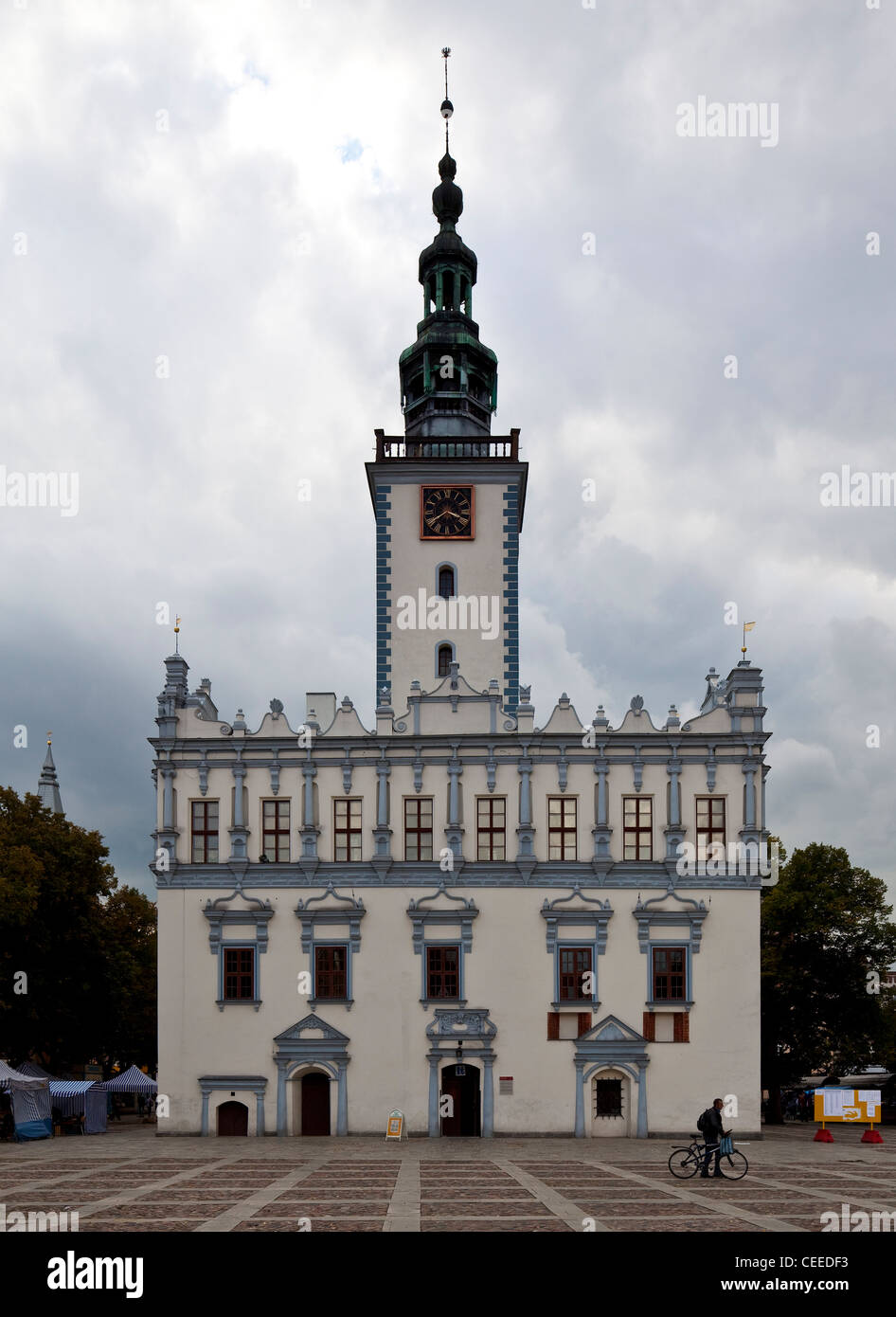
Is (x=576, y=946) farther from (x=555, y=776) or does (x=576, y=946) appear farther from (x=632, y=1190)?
(x=632, y=1190)

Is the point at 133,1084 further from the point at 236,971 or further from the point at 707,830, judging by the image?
the point at 707,830

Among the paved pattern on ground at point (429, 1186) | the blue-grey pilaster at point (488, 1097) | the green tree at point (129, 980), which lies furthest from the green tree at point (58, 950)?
the blue-grey pilaster at point (488, 1097)

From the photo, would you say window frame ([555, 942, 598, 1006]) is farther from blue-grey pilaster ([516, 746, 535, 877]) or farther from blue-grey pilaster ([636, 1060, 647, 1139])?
blue-grey pilaster ([516, 746, 535, 877])

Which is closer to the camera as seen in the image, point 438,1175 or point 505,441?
point 438,1175

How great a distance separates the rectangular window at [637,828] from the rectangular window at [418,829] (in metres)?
6.56

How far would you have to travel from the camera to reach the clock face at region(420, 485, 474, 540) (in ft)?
153

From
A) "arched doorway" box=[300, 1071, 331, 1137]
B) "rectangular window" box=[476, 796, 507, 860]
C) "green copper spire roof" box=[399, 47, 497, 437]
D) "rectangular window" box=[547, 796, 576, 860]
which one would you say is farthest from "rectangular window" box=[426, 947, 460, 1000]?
"green copper spire roof" box=[399, 47, 497, 437]

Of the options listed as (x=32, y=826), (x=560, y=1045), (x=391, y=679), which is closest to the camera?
(x=560, y=1045)

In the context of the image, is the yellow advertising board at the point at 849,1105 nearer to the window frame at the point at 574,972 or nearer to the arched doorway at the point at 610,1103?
the arched doorway at the point at 610,1103

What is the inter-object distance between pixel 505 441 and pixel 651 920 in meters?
19.2

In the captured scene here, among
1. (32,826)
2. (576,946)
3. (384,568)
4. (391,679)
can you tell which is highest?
(384,568)

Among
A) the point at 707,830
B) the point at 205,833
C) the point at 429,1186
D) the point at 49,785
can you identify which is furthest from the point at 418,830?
the point at 49,785

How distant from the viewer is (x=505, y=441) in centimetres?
4741
